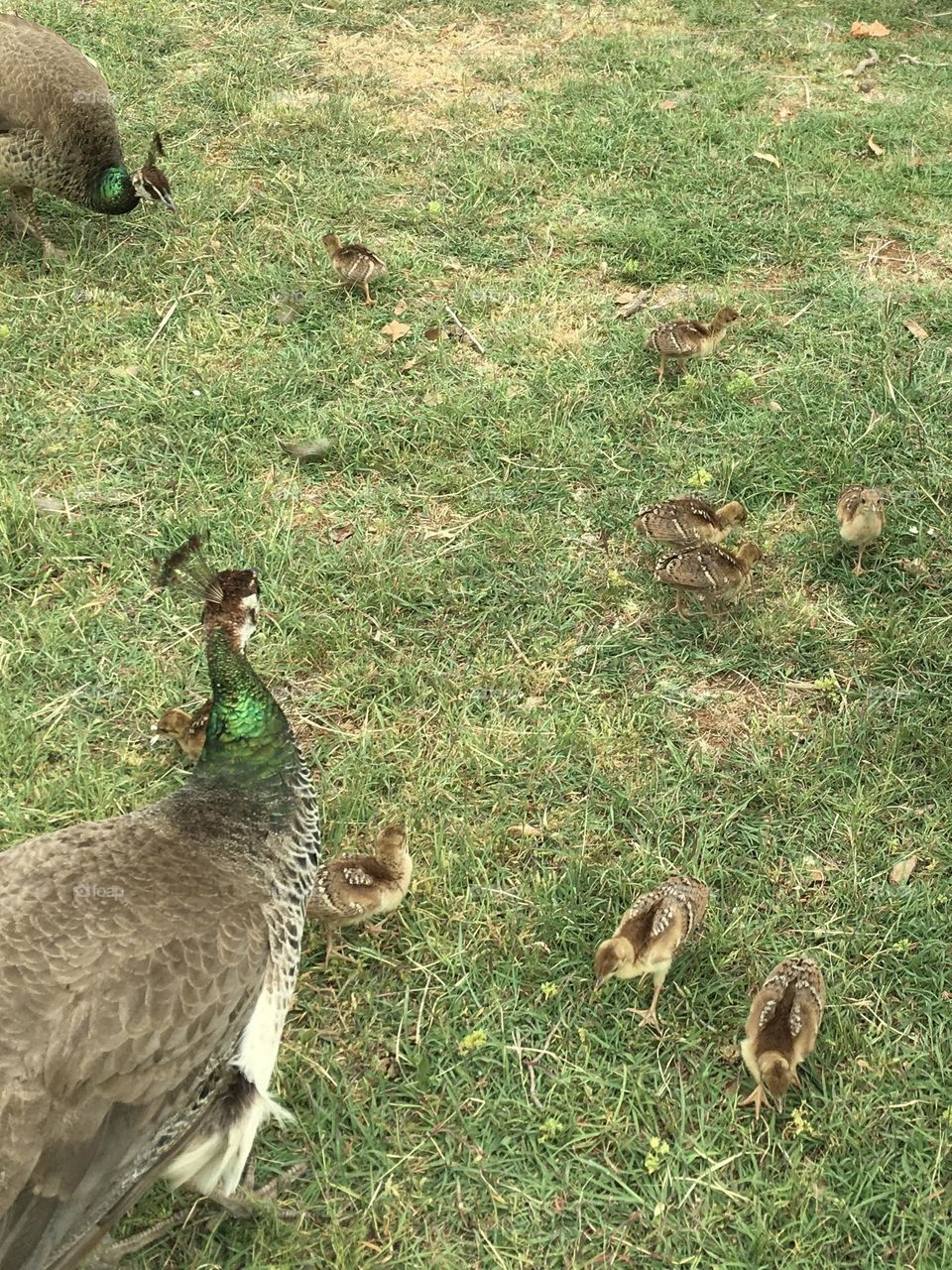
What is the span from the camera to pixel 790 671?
4016mm

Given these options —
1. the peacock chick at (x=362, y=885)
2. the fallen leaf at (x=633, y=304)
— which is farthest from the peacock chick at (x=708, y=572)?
the fallen leaf at (x=633, y=304)

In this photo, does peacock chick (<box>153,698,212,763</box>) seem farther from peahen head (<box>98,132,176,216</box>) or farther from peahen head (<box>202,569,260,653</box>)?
peahen head (<box>98,132,176,216</box>)

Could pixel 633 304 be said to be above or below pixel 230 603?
below

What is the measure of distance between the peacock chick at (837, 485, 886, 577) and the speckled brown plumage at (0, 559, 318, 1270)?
227cm

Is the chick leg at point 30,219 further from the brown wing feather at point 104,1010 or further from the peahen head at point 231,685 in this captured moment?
the brown wing feather at point 104,1010

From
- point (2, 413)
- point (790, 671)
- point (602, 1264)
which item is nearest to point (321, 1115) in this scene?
point (602, 1264)

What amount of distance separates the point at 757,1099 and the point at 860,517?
6.90ft

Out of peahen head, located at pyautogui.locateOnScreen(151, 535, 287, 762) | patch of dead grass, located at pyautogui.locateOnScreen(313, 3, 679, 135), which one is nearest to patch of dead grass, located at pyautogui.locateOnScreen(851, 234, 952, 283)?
patch of dead grass, located at pyautogui.locateOnScreen(313, 3, 679, 135)

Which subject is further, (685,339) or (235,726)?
(685,339)

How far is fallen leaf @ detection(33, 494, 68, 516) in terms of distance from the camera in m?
4.49

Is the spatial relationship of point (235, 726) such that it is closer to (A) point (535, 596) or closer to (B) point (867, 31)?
(A) point (535, 596)

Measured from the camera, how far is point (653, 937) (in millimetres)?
2977

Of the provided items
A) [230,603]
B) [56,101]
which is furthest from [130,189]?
[230,603]

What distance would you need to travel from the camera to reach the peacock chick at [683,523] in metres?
4.16
